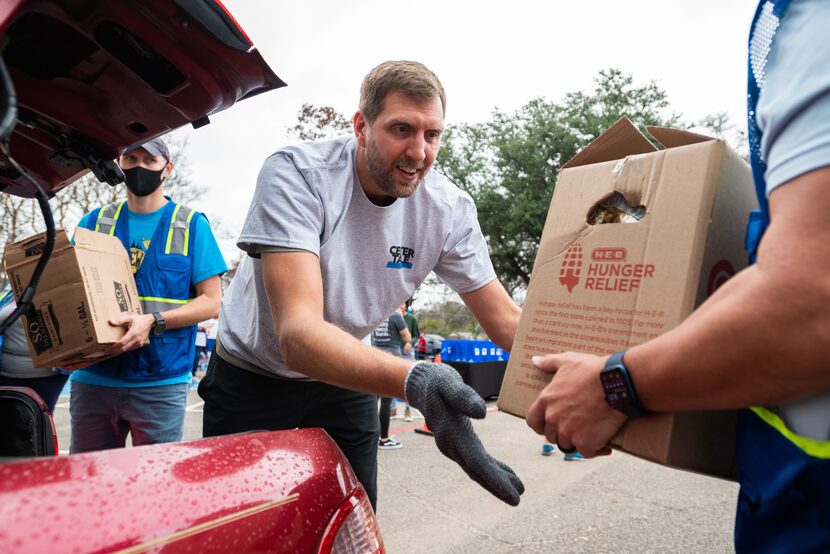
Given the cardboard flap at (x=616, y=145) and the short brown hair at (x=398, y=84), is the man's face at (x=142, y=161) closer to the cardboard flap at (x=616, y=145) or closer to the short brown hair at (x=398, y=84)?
the short brown hair at (x=398, y=84)

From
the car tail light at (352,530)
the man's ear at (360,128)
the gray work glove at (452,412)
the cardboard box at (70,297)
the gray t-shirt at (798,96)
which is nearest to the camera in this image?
the gray t-shirt at (798,96)

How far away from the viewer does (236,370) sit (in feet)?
7.70

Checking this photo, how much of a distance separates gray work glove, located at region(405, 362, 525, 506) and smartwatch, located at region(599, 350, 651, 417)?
33cm

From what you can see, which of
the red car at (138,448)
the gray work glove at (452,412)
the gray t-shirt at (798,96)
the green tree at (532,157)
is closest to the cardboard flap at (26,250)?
the red car at (138,448)

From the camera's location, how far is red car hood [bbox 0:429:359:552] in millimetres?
698

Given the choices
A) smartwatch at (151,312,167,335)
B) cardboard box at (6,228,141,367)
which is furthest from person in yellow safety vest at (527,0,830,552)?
smartwatch at (151,312,167,335)

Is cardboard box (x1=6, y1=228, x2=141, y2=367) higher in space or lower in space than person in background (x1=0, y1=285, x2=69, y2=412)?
higher

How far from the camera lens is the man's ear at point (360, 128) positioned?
7.12 feet

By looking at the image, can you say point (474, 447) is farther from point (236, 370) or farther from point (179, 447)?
point (236, 370)

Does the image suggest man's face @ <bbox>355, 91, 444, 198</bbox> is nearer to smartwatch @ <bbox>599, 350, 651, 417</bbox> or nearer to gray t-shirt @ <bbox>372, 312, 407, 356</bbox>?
smartwatch @ <bbox>599, 350, 651, 417</bbox>

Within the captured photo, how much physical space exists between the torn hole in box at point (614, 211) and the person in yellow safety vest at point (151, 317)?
2057 millimetres

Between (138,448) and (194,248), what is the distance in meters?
2.17

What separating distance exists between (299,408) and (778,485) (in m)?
1.74

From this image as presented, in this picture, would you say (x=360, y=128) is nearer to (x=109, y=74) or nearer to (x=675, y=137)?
(x=109, y=74)
